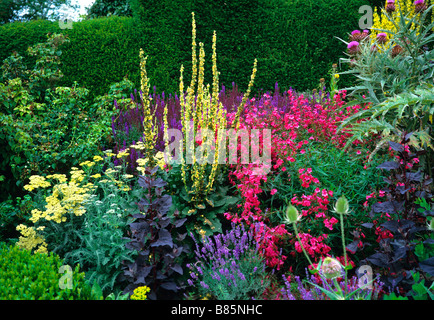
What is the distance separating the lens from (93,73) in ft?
21.0

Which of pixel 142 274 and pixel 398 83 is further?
pixel 398 83

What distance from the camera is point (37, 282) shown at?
1.99 meters

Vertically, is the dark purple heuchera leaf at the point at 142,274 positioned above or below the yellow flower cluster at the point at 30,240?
below

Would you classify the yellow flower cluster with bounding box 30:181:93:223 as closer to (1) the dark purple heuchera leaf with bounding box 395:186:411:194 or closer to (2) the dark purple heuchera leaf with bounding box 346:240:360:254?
(2) the dark purple heuchera leaf with bounding box 346:240:360:254

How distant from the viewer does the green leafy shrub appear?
1.89 metres

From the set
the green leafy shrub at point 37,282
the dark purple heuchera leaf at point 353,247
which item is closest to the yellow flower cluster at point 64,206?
the green leafy shrub at point 37,282

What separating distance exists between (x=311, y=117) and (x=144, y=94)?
195cm

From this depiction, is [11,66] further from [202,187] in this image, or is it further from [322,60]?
[322,60]

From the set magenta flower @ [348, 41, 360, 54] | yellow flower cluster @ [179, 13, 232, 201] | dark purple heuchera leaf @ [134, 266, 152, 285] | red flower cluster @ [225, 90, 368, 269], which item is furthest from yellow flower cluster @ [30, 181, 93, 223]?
magenta flower @ [348, 41, 360, 54]

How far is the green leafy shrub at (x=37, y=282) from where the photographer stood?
189cm

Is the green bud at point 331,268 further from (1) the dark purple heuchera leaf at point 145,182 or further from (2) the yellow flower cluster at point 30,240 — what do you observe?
(2) the yellow flower cluster at point 30,240

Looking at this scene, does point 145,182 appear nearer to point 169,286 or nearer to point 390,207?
point 169,286

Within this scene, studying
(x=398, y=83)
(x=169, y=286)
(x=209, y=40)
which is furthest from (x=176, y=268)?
(x=209, y=40)
